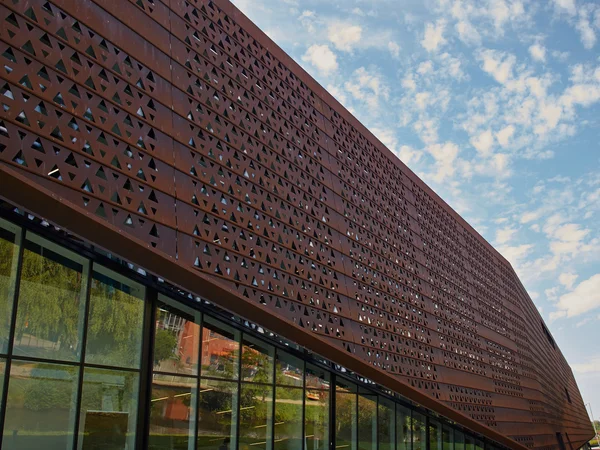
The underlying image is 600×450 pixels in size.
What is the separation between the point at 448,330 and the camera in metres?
32.0

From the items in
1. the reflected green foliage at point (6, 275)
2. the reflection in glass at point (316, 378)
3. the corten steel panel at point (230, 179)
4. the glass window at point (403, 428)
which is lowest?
the glass window at point (403, 428)

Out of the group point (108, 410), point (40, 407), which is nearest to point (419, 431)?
point (108, 410)

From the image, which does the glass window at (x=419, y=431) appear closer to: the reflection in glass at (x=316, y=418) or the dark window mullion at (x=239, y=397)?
the reflection in glass at (x=316, y=418)

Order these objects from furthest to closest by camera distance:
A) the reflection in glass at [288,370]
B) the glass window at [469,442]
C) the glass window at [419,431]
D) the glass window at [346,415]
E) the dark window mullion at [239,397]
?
the glass window at [469,442]
the glass window at [419,431]
the glass window at [346,415]
the reflection in glass at [288,370]
the dark window mullion at [239,397]

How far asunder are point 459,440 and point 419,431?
507cm

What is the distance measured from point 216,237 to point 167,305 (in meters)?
2.17

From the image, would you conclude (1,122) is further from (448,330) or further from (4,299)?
(448,330)

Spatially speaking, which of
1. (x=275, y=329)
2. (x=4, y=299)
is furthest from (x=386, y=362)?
(x=4, y=299)

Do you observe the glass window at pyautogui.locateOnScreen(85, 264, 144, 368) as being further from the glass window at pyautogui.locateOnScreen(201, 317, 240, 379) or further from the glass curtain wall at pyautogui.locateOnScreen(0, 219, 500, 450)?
the glass window at pyautogui.locateOnScreen(201, 317, 240, 379)

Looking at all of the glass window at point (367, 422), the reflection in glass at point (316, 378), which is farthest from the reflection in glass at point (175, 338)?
the glass window at point (367, 422)

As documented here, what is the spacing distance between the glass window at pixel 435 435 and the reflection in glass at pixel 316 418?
391 inches

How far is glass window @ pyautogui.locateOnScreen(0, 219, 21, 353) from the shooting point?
12.3 meters

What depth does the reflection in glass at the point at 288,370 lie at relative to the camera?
65.4 ft

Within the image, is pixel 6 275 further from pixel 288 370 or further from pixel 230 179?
pixel 288 370
